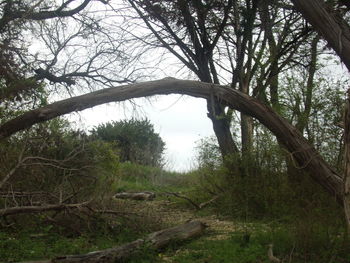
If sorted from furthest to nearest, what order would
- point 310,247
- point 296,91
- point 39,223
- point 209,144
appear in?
point 209,144, point 296,91, point 39,223, point 310,247

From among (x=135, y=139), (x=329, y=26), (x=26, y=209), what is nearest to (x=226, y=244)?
(x=26, y=209)

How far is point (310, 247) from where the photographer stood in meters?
6.28

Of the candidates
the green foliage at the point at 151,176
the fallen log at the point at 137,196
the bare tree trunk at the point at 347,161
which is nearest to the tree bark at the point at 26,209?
the bare tree trunk at the point at 347,161

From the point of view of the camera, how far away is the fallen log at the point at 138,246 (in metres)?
5.82

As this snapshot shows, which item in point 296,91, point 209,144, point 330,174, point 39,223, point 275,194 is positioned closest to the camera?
point 330,174

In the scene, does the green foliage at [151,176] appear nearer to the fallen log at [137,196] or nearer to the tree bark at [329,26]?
the fallen log at [137,196]

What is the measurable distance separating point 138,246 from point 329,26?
427 centimetres

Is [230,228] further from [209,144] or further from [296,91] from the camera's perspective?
[209,144]

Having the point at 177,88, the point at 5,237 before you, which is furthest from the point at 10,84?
the point at 177,88

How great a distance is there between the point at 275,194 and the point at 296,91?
2535 millimetres

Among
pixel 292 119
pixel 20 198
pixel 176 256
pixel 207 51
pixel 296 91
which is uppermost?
pixel 207 51

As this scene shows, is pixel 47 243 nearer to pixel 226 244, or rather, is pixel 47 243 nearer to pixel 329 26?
pixel 226 244

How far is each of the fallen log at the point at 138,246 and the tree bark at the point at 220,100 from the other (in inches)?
85.1

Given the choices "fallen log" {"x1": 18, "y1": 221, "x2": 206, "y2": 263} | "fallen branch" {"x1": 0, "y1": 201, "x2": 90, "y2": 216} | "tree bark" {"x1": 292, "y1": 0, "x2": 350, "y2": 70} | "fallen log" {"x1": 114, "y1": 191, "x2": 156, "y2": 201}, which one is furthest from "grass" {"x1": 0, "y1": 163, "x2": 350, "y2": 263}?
"fallen log" {"x1": 114, "y1": 191, "x2": 156, "y2": 201}
